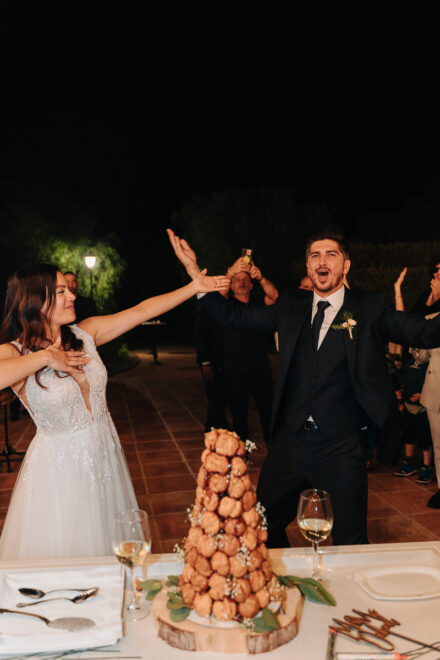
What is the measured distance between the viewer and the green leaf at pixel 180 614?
56.5 inches

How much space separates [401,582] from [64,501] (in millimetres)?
1659

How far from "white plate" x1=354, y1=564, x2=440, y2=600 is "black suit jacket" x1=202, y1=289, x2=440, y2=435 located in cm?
100

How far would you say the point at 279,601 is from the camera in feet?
4.94

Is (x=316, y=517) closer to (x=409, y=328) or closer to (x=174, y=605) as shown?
(x=174, y=605)

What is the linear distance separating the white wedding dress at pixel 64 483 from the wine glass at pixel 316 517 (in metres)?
1.33

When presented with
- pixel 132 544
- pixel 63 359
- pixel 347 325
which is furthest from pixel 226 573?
pixel 347 325

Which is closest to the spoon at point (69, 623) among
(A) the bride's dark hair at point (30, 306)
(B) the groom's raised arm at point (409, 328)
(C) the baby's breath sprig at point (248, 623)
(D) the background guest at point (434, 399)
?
(C) the baby's breath sprig at point (248, 623)

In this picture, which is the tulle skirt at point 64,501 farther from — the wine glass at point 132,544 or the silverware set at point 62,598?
the wine glass at point 132,544

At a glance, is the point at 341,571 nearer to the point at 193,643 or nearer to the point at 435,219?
the point at 193,643

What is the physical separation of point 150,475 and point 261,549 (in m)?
4.56

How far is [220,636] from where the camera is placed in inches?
55.1

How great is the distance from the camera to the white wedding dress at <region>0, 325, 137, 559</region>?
274 cm

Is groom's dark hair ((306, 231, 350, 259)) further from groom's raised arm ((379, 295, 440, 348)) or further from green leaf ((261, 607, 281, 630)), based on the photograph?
green leaf ((261, 607, 281, 630))

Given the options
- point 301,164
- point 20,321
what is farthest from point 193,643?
point 301,164
